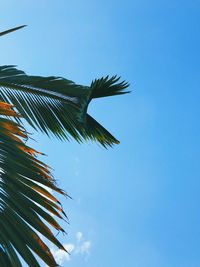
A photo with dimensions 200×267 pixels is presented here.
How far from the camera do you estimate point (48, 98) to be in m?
5.43

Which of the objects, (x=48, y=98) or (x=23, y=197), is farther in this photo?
(x=48, y=98)

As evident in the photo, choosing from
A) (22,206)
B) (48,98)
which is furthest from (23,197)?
(48,98)

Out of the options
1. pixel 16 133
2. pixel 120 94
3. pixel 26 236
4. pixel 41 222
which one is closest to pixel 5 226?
pixel 26 236

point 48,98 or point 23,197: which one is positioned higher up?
point 48,98

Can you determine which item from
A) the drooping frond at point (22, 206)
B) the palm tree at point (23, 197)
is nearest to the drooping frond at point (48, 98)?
the palm tree at point (23, 197)

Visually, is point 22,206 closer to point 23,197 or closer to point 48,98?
point 23,197

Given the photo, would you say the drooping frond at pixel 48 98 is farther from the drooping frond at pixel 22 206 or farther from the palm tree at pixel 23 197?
the drooping frond at pixel 22 206

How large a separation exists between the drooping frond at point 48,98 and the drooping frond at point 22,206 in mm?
2089

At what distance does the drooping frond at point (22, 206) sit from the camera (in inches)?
90.0

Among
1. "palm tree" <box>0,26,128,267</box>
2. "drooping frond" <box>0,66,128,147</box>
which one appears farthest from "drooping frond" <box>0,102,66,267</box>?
"drooping frond" <box>0,66,128,147</box>

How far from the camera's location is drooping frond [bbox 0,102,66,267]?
7.50 feet

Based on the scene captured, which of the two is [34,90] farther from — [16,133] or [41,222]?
[41,222]

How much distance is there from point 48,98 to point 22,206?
3034 mm

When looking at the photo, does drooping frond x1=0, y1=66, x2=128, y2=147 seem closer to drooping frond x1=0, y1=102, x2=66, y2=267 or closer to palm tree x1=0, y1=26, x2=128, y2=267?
palm tree x1=0, y1=26, x2=128, y2=267
